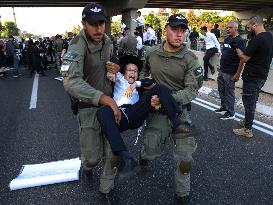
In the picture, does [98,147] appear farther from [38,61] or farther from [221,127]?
[38,61]

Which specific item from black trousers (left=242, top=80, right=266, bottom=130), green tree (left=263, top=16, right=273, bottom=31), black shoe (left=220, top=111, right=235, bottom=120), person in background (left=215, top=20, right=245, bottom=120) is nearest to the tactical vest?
black trousers (left=242, top=80, right=266, bottom=130)

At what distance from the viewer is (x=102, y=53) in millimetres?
3471

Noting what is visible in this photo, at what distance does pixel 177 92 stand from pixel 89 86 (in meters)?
0.95

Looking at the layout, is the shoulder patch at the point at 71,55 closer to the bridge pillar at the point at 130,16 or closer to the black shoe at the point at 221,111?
the black shoe at the point at 221,111

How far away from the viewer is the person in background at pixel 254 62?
556cm

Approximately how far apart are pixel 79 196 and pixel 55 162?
1163 mm

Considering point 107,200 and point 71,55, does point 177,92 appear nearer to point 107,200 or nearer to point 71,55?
point 71,55

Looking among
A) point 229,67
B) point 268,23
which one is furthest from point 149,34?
point 268,23

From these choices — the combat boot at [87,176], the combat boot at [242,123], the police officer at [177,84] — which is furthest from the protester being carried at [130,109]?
the combat boot at [242,123]

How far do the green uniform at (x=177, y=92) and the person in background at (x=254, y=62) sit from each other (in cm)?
243

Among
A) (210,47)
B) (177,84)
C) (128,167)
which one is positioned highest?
(177,84)

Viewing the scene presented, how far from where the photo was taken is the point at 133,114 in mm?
3492

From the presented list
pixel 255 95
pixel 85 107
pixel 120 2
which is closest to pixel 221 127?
pixel 255 95

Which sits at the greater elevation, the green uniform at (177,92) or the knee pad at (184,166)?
the green uniform at (177,92)
